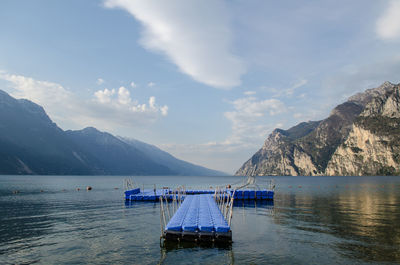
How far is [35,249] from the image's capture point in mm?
22891

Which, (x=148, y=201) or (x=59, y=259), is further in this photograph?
(x=148, y=201)

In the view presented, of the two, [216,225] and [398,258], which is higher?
[216,225]

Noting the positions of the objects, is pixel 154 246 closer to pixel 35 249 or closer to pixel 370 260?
pixel 35 249

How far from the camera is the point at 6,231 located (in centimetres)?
2967

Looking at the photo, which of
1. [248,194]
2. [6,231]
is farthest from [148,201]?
[6,231]

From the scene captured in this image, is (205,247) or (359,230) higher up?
(205,247)

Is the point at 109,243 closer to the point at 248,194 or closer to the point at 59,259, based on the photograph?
the point at 59,259

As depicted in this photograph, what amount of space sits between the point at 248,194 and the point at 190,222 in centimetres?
4462

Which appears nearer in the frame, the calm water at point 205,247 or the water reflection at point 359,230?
the calm water at point 205,247

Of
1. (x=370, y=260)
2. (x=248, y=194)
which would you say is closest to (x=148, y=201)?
(x=248, y=194)

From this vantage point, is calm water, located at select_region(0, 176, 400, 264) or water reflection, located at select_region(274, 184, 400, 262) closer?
calm water, located at select_region(0, 176, 400, 264)

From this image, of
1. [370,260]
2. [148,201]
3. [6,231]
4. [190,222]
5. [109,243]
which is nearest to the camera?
[370,260]

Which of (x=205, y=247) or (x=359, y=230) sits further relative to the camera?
(x=359, y=230)

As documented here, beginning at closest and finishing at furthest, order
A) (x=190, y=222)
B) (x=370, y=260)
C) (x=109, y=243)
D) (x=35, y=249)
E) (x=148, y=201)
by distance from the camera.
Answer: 1. (x=370, y=260)
2. (x=35, y=249)
3. (x=109, y=243)
4. (x=190, y=222)
5. (x=148, y=201)
